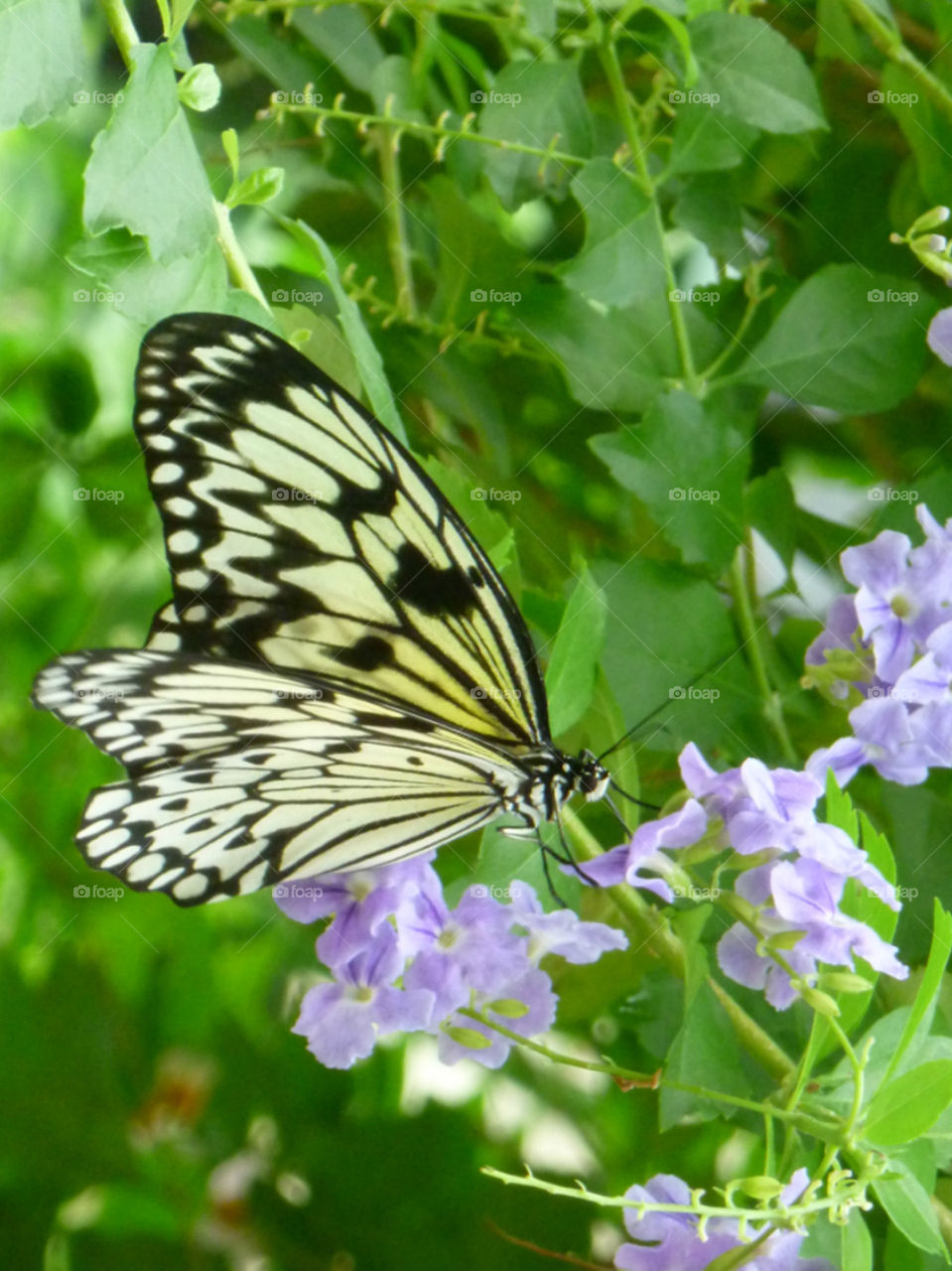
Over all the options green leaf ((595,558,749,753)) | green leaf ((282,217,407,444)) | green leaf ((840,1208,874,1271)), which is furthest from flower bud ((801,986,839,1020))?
green leaf ((282,217,407,444))

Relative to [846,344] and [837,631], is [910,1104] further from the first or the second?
[846,344]

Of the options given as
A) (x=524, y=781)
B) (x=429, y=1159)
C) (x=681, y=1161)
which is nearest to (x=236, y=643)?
(x=524, y=781)

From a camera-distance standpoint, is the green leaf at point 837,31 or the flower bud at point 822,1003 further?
the green leaf at point 837,31

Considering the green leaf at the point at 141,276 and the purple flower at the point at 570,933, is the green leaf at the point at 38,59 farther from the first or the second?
the purple flower at the point at 570,933

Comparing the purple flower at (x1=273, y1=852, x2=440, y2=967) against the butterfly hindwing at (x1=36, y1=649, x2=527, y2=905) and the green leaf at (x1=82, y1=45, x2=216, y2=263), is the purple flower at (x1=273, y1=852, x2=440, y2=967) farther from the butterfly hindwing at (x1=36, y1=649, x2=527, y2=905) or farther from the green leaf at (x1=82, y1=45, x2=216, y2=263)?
the green leaf at (x1=82, y1=45, x2=216, y2=263)

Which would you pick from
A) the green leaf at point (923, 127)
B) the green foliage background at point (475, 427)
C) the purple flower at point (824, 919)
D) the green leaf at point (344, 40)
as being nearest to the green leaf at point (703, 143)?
the green foliage background at point (475, 427)

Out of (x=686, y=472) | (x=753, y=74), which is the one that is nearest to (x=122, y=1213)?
(x=686, y=472)

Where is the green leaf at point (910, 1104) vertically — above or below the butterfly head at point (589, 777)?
below

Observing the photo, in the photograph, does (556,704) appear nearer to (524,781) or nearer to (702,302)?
(524,781)
